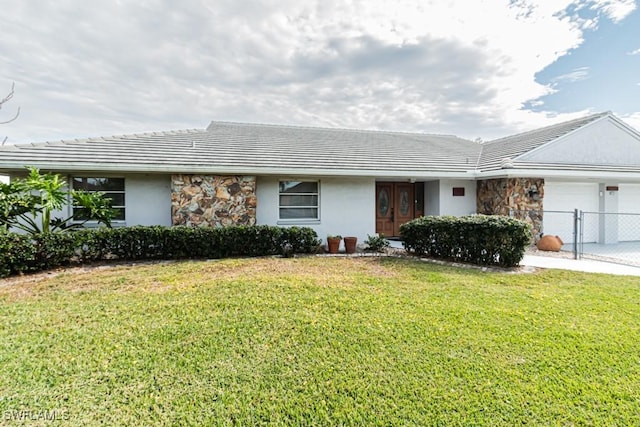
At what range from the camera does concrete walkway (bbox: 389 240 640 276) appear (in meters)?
8.00

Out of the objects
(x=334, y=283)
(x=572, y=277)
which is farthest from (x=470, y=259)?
(x=334, y=283)

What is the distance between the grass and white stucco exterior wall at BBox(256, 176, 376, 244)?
5.52m

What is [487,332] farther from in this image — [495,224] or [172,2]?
[172,2]

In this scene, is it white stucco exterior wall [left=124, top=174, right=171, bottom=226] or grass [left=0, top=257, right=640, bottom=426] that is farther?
white stucco exterior wall [left=124, top=174, right=171, bottom=226]

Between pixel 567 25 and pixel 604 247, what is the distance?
853cm

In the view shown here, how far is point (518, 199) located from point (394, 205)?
15.8 feet

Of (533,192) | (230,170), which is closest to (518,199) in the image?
(533,192)

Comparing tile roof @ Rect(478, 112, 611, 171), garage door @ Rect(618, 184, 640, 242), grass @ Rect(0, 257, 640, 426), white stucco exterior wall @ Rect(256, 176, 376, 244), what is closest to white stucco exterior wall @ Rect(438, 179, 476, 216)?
tile roof @ Rect(478, 112, 611, 171)

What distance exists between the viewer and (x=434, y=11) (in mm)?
9172

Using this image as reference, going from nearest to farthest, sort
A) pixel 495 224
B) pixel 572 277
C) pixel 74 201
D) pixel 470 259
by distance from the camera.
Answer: pixel 572 277
pixel 495 224
pixel 470 259
pixel 74 201

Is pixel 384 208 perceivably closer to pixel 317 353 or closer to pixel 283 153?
pixel 283 153

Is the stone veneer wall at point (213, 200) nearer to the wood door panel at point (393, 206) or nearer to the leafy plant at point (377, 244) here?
the leafy plant at point (377, 244)

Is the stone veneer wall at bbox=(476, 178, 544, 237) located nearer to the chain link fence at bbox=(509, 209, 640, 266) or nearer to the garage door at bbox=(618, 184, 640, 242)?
the chain link fence at bbox=(509, 209, 640, 266)

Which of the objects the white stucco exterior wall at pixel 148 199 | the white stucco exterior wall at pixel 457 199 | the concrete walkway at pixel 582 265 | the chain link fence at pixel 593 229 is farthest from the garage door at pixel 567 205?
the white stucco exterior wall at pixel 148 199
